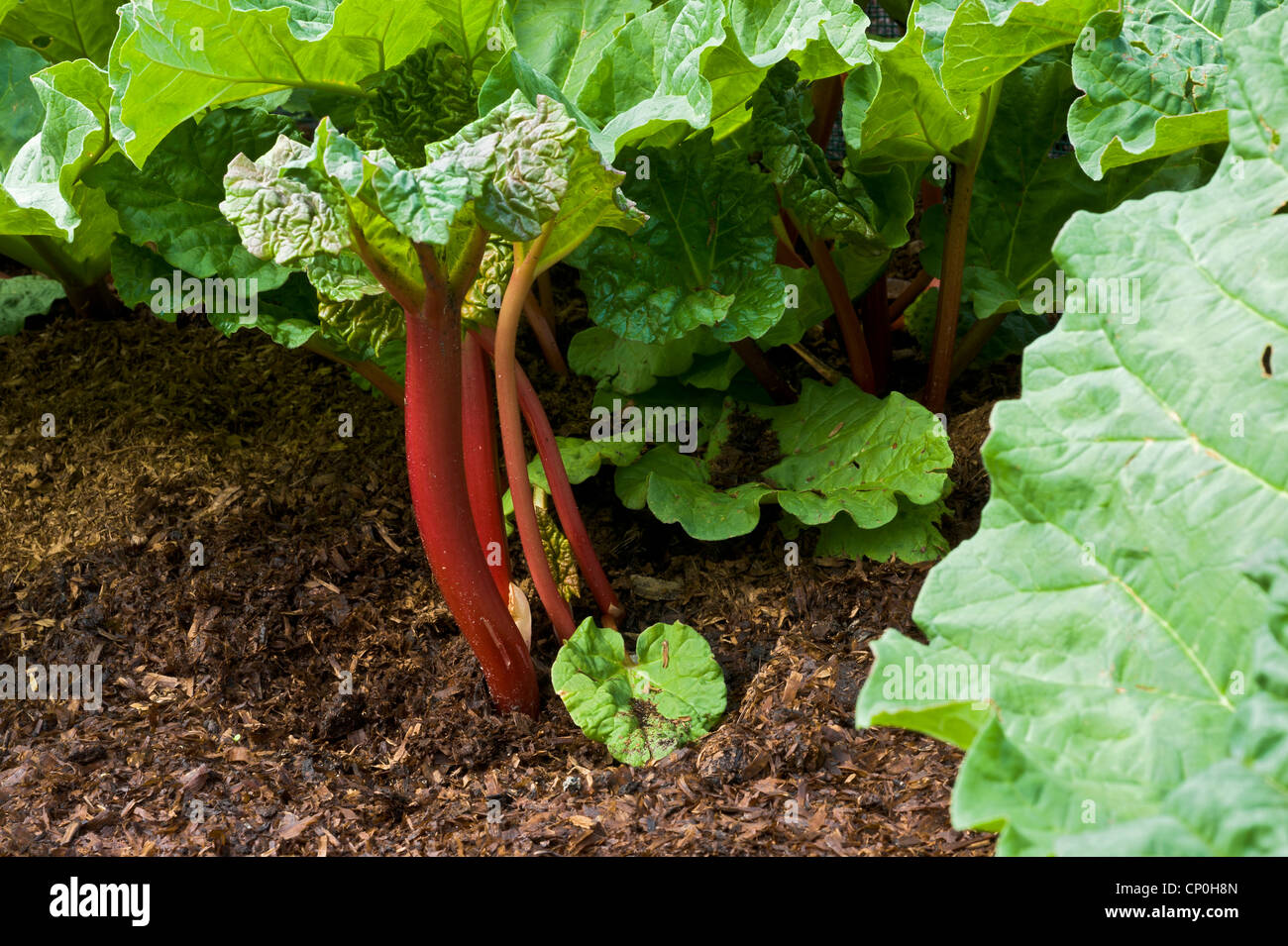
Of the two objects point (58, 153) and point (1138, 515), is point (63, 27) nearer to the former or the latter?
point (58, 153)

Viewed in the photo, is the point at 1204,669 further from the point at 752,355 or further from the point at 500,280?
the point at 752,355

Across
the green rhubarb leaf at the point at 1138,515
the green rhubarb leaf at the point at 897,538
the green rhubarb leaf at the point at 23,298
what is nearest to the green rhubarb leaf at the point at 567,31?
→ the green rhubarb leaf at the point at 897,538

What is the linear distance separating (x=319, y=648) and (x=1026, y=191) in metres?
1.46

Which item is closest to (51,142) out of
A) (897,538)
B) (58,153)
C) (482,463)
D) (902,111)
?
(58,153)

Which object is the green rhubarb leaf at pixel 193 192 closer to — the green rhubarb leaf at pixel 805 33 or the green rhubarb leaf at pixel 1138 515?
the green rhubarb leaf at pixel 805 33

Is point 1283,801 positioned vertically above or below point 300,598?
below

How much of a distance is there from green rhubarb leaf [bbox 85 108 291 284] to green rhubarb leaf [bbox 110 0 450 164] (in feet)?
0.54

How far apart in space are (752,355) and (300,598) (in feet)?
2.92

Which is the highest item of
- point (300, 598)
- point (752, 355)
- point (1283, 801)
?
point (752, 355)

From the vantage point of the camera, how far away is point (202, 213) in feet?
5.96

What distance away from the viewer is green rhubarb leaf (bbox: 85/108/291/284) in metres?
1.77

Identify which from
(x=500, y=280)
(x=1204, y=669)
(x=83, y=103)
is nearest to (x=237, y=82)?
(x=83, y=103)
